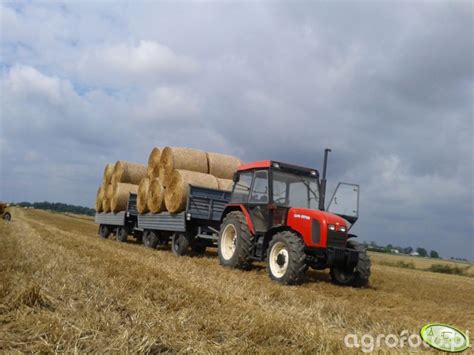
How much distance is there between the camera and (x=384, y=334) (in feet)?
14.0

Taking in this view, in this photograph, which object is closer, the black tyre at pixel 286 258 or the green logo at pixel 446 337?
the green logo at pixel 446 337

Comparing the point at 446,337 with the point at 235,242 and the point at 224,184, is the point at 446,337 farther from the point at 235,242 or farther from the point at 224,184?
the point at 224,184

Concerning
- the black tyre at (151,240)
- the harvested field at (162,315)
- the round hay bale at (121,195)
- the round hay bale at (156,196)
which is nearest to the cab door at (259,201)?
the harvested field at (162,315)

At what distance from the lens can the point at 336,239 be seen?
789cm

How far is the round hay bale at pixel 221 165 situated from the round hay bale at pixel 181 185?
1.72 feet

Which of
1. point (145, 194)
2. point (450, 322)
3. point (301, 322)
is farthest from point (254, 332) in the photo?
point (145, 194)

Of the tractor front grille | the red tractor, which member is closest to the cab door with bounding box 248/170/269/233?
the red tractor

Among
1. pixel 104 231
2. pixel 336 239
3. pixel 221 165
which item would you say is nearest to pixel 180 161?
pixel 221 165

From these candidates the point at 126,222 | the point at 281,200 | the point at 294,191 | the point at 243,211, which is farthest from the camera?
the point at 126,222

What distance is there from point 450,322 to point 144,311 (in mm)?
3640

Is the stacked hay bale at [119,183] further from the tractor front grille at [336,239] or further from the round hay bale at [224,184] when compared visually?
the tractor front grille at [336,239]

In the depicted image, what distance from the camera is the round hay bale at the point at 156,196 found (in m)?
12.8

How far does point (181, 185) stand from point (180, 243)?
1441 millimetres

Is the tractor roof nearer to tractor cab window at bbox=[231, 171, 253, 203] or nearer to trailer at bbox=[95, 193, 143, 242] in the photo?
tractor cab window at bbox=[231, 171, 253, 203]
